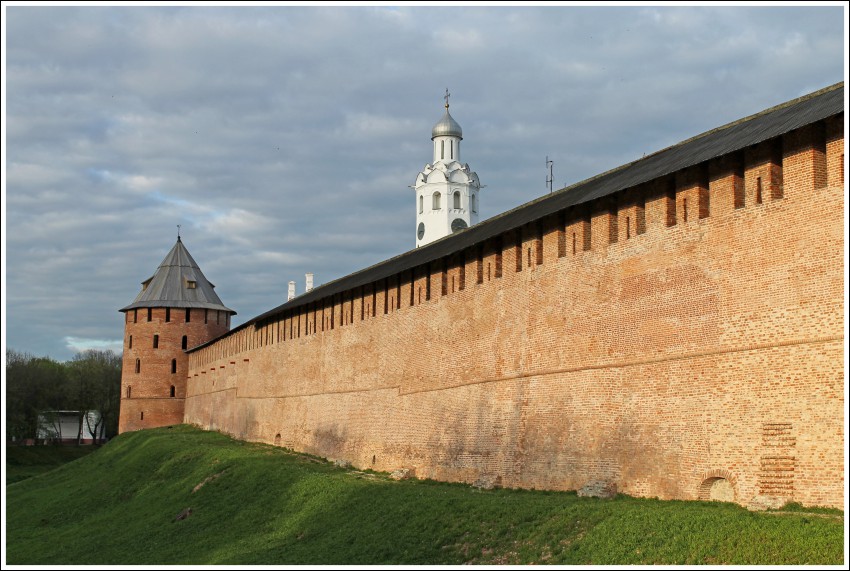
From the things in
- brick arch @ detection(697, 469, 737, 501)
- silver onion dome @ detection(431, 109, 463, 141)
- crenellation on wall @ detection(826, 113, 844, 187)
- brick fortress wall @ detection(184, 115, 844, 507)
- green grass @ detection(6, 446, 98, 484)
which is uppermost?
silver onion dome @ detection(431, 109, 463, 141)

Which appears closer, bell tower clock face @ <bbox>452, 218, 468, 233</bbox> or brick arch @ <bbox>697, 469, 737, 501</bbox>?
brick arch @ <bbox>697, 469, 737, 501</bbox>

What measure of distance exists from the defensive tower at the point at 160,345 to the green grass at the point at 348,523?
1399 cm

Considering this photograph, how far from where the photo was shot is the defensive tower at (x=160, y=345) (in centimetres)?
4184

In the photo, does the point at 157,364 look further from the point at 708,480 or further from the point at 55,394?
the point at 708,480

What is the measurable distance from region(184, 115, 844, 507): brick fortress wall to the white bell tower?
27.7 metres

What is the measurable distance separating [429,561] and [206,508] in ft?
27.8

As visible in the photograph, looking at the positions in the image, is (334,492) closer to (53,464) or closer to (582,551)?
(582,551)

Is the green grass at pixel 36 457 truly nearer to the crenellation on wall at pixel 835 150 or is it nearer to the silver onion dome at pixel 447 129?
the silver onion dome at pixel 447 129

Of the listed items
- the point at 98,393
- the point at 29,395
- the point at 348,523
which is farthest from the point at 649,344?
the point at 98,393

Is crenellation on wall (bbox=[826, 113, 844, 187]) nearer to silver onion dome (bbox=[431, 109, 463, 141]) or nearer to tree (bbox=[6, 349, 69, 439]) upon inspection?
silver onion dome (bbox=[431, 109, 463, 141])

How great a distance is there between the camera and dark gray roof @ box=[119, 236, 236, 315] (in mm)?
42406

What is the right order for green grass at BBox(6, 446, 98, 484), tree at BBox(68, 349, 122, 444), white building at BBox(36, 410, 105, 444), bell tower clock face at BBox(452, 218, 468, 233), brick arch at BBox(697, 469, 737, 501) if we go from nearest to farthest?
brick arch at BBox(697, 469, 737, 501) < green grass at BBox(6, 446, 98, 484) < bell tower clock face at BBox(452, 218, 468, 233) < white building at BBox(36, 410, 105, 444) < tree at BBox(68, 349, 122, 444)

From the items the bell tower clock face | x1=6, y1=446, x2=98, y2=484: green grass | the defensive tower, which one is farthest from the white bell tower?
x1=6, y1=446, x2=98, y2=484: green grass

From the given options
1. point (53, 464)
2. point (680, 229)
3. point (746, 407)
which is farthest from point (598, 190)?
point (53, 464)
